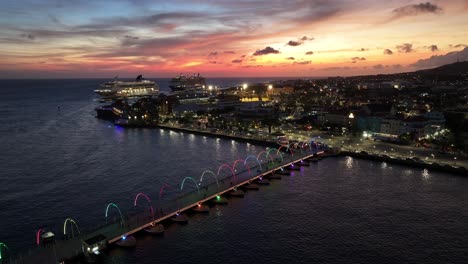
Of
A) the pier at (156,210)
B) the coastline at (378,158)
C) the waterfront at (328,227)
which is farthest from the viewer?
the coastline at (378,158)

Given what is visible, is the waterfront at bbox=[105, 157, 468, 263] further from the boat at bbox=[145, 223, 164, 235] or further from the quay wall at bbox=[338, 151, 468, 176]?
the quay wall at bbox=[338, 151, 468, 176]

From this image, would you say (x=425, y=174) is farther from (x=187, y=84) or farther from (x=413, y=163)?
(x=187, y=84)

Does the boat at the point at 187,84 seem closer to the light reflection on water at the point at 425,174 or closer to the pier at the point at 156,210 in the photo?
the pier at the point at 156,210

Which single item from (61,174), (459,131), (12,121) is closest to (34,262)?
(61,174)

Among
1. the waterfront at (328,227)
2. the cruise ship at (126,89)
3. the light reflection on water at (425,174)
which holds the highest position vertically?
the cruise ship at (126,89)

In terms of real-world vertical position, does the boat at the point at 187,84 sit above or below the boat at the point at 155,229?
above

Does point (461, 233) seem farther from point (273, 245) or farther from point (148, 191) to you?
point (148, 191)

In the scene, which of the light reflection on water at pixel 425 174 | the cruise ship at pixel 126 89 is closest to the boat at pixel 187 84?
the cruise ship at pixel 126 89
